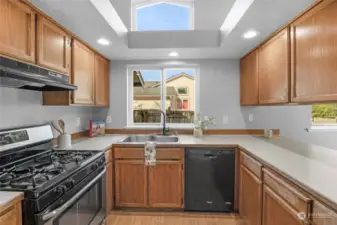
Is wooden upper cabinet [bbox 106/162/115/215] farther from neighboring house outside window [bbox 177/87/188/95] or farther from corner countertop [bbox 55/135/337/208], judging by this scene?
neighboring house outside window [bbox 177/87/188/95]

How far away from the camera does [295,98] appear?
1854mm

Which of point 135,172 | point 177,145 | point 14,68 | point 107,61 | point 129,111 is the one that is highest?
point 107,61

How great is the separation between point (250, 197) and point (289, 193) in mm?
834

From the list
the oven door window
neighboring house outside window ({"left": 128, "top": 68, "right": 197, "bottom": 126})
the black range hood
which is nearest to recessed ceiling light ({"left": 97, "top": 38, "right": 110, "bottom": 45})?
the black range hood

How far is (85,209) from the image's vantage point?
173 cm

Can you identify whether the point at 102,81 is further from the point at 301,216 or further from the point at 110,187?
the point at 301,216

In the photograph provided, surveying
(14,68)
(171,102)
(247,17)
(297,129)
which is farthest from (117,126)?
(297,129)

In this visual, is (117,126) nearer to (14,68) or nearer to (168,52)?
(168,52)

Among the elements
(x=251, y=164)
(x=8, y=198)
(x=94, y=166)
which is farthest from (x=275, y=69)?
(x=8, y=198)

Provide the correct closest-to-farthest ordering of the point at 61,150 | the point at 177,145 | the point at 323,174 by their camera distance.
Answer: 1. the point at 323,174
2. the point at 61,150
3. the point at 177,145

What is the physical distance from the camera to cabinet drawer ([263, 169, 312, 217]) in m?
1.18

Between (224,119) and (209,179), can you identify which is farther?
(224,119)

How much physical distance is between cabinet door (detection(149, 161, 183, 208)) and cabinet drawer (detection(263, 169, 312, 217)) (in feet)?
3.61

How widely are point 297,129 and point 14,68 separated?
132 inches
